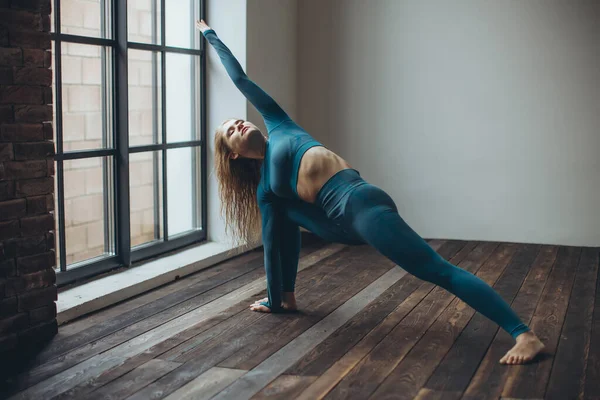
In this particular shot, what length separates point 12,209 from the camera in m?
3.11

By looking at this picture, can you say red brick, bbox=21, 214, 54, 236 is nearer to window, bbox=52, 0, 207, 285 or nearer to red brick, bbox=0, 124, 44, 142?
red brick, bbox=0, 124, 44, 142

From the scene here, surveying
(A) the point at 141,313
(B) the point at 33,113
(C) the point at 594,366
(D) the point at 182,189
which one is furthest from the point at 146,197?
(C) the point at 594,366

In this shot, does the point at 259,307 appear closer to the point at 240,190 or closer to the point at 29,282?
the point at 240,190

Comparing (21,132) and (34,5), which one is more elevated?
(34,5)

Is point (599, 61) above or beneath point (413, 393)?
above

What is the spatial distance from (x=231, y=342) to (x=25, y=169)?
1.09m

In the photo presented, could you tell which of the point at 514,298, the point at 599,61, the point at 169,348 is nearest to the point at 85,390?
the point at 169,348

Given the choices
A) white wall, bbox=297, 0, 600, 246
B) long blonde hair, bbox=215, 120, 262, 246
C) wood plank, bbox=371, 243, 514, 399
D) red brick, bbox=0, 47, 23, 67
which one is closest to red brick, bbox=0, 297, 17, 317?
red brick, bbox=0, 47, 23, 67

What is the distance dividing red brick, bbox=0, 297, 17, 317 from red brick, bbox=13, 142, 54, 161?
0.56 m

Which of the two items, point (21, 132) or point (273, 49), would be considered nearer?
point (21, 132)

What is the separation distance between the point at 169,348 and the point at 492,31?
3394 mm

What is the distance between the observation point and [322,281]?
4.41 meters

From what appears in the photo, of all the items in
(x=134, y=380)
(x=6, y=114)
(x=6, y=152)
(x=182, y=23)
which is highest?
(x=182, y=23)

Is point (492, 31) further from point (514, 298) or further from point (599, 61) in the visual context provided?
point (514, 298)
